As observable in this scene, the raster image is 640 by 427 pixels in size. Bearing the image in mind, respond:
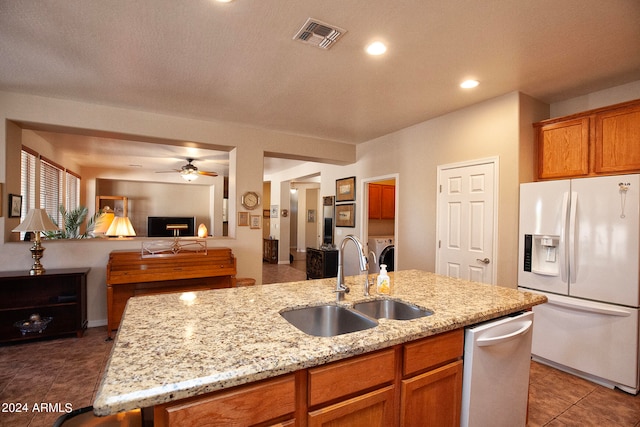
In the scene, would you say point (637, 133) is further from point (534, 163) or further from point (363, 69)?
point (363, 69)

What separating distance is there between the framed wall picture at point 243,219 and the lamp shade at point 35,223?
1954 mm

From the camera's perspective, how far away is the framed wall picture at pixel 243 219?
4.17m

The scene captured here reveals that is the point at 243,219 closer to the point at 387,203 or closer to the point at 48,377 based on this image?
the point at 48,377

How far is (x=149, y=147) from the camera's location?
5.27 meters

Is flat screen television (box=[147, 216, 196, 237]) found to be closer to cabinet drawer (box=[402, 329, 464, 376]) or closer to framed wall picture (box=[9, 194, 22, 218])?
framed wall picture (box=[9, 194, 22, 218])

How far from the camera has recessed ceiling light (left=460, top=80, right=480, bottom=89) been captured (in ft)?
9.09

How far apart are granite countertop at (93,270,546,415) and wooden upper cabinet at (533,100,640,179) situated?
5.33ft

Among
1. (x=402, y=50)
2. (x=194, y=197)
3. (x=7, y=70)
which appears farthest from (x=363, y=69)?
(x=194, y=197)

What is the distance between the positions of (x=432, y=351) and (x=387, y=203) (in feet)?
15.2

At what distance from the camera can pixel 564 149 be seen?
2852mm

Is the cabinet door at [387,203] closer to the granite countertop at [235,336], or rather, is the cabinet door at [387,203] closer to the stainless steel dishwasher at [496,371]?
the granite countertop at [235,336]

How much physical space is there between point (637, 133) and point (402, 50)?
1996 mm

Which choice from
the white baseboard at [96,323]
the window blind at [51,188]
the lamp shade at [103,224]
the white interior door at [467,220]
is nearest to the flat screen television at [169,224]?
the window blind at [51,188]

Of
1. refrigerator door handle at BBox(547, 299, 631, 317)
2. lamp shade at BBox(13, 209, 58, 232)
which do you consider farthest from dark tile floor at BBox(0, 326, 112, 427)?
refrigerator door handle at BBox(547, 299, 631, 317)
